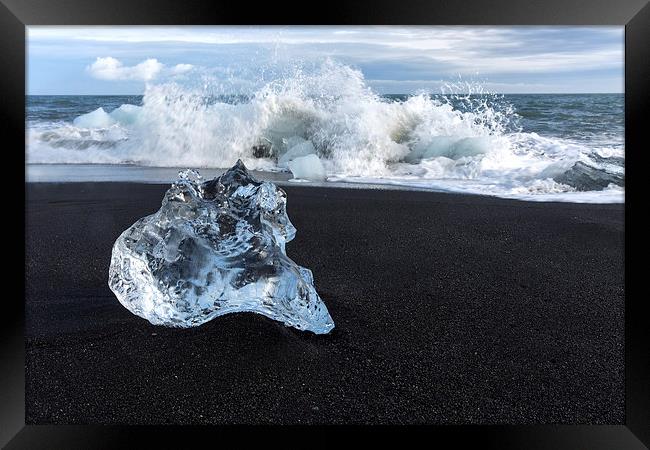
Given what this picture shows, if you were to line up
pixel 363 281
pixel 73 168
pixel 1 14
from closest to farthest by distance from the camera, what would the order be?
1. pixel 1 14
2. pixel 363 281
3. pixel 73 168

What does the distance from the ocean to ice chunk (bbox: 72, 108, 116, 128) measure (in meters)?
0.01

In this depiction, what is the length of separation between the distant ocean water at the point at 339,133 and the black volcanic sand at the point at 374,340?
3.25 ft

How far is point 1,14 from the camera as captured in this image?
79.4 inches

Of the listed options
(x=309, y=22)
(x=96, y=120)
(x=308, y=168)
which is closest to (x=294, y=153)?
(x=308, y=168)

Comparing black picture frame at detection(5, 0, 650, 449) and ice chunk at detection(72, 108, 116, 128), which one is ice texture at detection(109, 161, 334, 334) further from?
ice chunk at detection(72, 108, 116, 128)

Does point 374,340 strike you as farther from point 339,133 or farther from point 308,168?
point 339,133

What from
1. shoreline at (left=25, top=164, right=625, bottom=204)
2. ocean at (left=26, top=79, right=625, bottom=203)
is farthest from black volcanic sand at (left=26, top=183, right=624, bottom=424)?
ocean at (left=26, top=79, right=625, bottom=203)

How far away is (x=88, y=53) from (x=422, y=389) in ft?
12.1

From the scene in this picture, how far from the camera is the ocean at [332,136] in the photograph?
442cm

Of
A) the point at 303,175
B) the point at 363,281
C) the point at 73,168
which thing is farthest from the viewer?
the point at 303,175

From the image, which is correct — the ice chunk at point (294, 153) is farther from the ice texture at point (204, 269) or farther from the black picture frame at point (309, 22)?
the black picture frame at point (309, 22)

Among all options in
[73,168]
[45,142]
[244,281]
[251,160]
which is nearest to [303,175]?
[251,160]

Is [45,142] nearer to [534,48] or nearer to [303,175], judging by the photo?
[303,175]

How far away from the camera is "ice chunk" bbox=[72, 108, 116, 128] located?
452 cm
